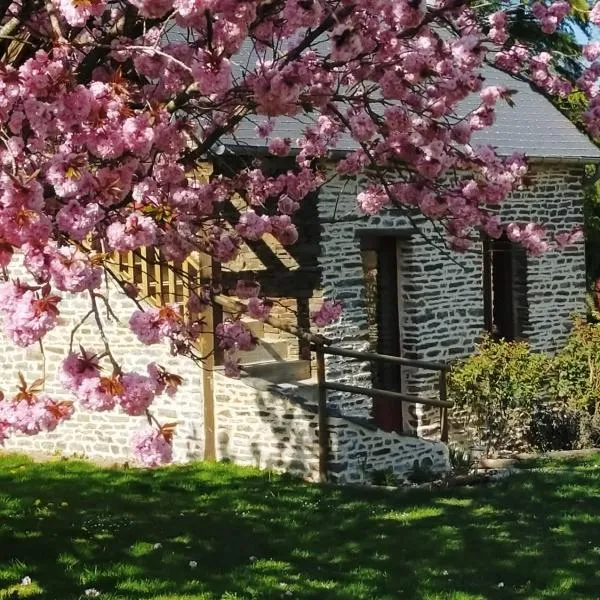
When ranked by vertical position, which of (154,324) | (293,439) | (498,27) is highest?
(498,27)

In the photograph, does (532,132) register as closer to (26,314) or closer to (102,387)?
(102,387)

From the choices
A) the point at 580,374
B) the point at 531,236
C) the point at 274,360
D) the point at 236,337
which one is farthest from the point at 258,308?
the point at 580,374

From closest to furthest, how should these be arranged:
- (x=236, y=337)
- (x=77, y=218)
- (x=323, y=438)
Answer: (x=77, y=218) → (x=236, y=337) → (x=323, y=438)

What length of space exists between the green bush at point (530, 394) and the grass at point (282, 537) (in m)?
1.74

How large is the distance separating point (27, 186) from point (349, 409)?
7.89m

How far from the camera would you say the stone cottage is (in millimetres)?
10422

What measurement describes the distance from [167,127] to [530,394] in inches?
313

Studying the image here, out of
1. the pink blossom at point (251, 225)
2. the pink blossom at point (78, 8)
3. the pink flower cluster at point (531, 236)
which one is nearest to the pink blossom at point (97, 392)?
the pink blossom at point (78, 8)

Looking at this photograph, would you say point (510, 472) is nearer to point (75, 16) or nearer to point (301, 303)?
point (301, 303)


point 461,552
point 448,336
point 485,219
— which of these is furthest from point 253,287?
point 448,336

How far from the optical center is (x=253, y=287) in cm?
828

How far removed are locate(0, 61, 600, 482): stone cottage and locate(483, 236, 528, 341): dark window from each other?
0.07 ft

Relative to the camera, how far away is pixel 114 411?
11.3 metres

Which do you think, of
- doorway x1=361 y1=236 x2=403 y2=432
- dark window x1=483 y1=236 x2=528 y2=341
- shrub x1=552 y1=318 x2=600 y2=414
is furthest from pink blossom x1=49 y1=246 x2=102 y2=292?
dark window x1=483 y1=236 x2=528 y2=341
